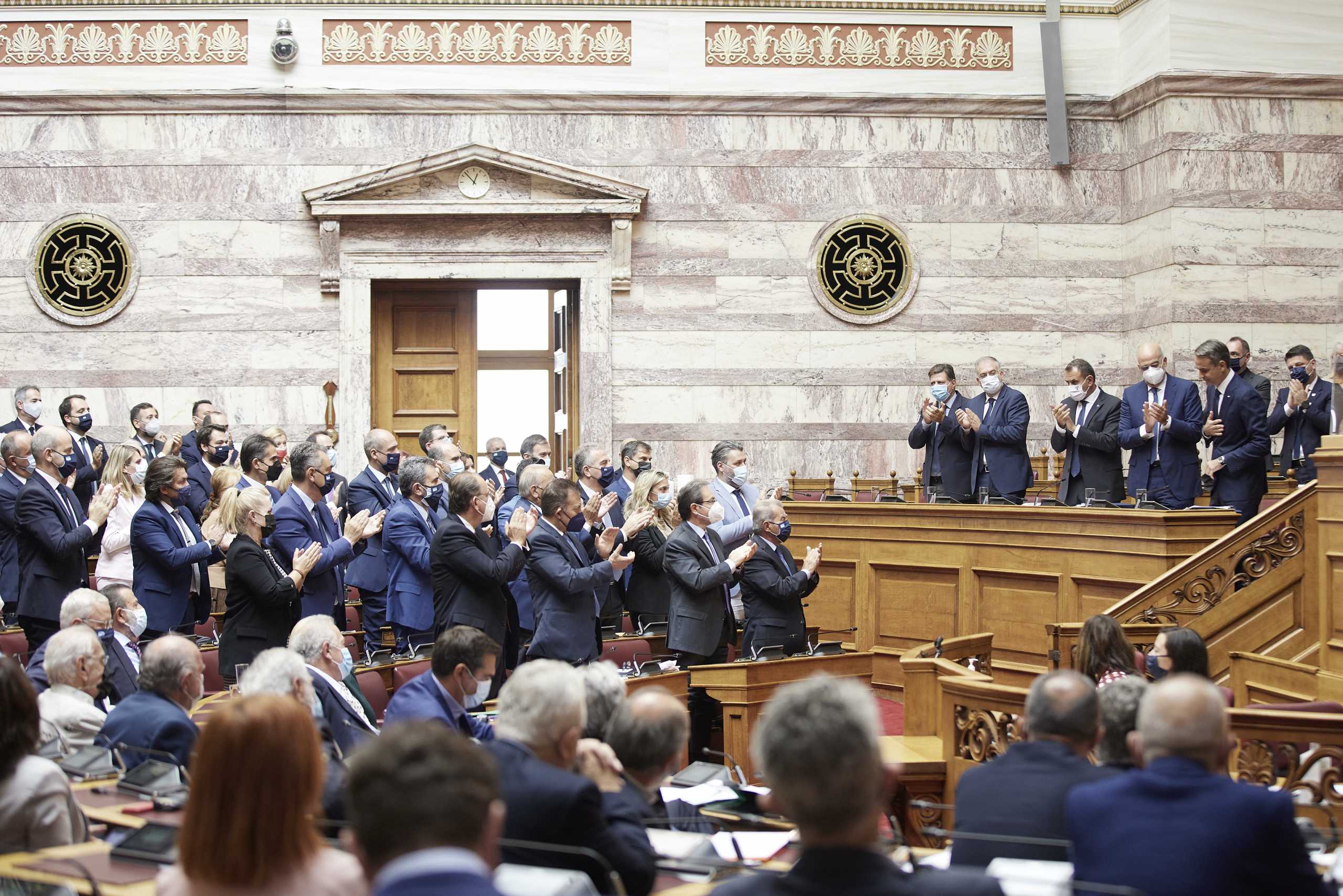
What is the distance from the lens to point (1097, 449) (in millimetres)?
9164

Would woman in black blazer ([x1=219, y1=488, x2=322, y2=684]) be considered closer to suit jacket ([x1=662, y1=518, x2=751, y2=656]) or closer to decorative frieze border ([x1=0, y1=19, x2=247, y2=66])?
suit jacket ([x1=662, y1=518, x2=751, y2=656])

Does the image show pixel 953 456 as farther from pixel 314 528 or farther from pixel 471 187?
pixel 471 187

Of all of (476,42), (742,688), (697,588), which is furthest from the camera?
(476,42)

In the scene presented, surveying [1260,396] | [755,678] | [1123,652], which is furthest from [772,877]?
[1260,396]

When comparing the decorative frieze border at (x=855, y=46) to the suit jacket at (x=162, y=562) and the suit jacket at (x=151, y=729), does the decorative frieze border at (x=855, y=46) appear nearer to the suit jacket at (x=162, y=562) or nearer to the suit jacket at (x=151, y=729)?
the suit jacket at (x=162, y=562)

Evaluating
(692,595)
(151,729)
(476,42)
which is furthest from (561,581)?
(476,42)

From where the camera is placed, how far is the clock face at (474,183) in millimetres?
12406

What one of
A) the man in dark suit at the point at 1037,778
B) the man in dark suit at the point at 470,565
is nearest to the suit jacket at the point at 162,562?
the man in dark suit at the point at 470,565

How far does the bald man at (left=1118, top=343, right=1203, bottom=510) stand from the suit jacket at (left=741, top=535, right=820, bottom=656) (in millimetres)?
2496

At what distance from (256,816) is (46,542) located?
17.4 feet

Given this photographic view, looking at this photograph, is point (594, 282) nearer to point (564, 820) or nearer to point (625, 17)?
point (625, 17)

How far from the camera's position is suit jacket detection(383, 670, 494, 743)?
457cm

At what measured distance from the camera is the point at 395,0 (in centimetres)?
1245

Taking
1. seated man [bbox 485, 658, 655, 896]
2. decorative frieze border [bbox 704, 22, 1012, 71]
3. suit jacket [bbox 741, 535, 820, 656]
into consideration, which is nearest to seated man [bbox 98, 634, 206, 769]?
seated man [bbox 485, 658, 655, 896]
